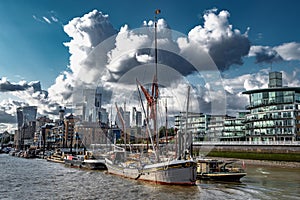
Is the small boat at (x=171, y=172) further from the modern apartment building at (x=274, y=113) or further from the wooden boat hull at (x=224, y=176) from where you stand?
the modern apartment building at (x=274, y=113)

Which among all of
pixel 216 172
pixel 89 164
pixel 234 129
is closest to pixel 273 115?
pixel 234 129

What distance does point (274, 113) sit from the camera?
115 m

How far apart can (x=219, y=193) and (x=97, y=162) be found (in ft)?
147

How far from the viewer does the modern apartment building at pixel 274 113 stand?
109m

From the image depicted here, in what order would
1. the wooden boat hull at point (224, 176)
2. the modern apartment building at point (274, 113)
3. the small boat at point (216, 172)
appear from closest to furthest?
the wooden boat hull at point (224, 176)
the small boat at point (216, 172)
the modern apartment building at point (274, 113)

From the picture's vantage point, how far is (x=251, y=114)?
413 ft

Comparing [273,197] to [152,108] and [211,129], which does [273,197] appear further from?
[211,129]

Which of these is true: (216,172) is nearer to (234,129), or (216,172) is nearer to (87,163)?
(87,163)

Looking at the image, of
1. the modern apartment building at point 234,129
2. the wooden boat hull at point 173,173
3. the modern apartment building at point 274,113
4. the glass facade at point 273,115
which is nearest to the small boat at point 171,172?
the wooden boat hull at point 173,173

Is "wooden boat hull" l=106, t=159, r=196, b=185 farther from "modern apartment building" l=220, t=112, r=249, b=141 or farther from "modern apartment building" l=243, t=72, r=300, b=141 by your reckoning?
"modern apartment building" l=220, t=112, r=249, b=141

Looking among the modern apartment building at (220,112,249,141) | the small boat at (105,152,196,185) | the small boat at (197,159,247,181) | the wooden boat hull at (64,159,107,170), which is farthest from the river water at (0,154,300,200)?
the modern apartment building at (220,112,249,141)

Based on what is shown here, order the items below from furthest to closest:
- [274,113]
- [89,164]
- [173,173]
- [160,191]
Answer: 1. [274,113]
2. [89,164]
3. [173,173]
4. [160,191]

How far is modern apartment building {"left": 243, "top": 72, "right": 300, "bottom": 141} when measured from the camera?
359 feet

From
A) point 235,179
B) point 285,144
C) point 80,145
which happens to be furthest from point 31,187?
point 80,145
